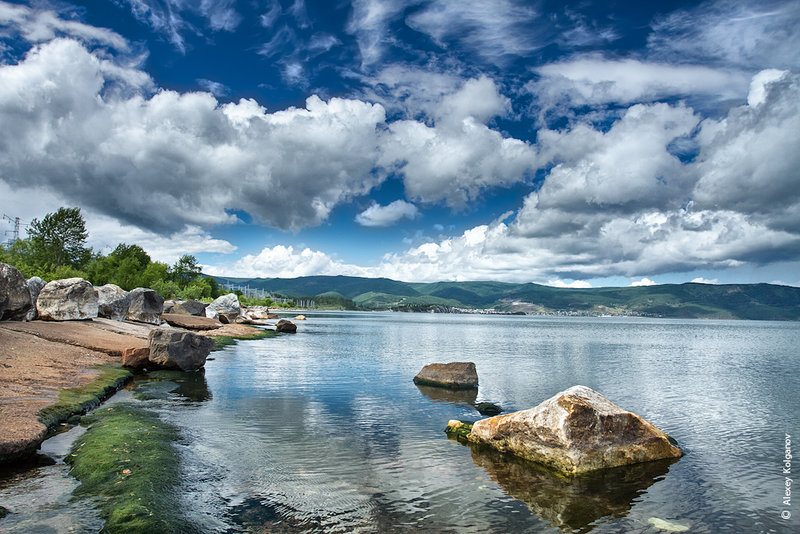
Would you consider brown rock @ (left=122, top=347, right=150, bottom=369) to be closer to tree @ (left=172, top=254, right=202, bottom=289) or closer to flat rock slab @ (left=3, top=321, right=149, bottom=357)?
flat rock slab @ (left=3, top=321, right=149, bottom=357)

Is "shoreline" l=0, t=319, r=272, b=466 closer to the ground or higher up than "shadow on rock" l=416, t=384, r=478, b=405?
higher up

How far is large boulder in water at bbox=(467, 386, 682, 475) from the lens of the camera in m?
16.4

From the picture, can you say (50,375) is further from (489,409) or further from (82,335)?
(489,409)

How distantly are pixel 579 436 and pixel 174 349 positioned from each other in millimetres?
29051

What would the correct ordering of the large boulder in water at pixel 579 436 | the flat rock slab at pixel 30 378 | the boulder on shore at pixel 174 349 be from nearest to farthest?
the flat rock slab at pixel 30 378
the large boulder in water at pixel 579 436
the boulder on shore at pixel 174 349

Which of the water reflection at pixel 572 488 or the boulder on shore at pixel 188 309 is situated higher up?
the boulder on shore at pixel 188 309

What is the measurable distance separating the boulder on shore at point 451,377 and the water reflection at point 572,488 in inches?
612

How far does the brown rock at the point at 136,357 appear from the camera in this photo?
107ft

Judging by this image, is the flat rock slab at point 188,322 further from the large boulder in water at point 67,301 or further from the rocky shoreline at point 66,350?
the large boulder in water at point 67,301

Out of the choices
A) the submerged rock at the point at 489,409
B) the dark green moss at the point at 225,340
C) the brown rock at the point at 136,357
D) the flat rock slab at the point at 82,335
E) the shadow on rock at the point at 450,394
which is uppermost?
the flat rock slab at the point at 82,335

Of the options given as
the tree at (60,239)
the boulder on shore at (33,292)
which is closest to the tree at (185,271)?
the tree at (60,239)

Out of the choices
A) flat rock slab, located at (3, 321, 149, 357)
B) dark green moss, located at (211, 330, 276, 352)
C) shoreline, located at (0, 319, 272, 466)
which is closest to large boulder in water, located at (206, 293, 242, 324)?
dark green moss, located at (211, 330, 276, 352)

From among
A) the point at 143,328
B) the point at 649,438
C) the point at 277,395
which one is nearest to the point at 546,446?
the point at 649,438

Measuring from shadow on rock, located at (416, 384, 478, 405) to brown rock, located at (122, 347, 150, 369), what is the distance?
65.2 ft
